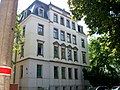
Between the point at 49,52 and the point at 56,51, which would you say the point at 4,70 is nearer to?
the point at 49,52

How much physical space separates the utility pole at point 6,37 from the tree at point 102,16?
10046 millimetres

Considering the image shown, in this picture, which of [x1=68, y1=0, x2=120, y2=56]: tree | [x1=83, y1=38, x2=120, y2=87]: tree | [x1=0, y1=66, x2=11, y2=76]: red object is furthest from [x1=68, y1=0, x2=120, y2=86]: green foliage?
[x1=83, y1=38, x2=120, y2=87]: tree

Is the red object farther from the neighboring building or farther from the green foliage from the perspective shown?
the neighboring building

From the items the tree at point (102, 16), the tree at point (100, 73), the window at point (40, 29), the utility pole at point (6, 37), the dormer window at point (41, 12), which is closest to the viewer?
the utility pole at point (6, 37)

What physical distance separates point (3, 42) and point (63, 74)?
94.4ft

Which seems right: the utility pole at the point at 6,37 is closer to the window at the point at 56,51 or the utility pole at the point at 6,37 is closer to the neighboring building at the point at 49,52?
the neighboring building at the point at 49,52

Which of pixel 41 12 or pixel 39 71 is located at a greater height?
pixel 41 12

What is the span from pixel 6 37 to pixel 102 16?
10.3m

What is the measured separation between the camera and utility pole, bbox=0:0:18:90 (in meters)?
2.45

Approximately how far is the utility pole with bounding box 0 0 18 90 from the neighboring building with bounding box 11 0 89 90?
75.9ft

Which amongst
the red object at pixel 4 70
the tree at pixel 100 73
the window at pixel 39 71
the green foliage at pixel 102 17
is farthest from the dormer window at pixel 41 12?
the red object at pixel 4 70

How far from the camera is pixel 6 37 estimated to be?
2.62 m

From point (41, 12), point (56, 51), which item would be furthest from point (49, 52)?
point (41, 12)

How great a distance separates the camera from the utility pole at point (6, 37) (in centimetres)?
245
